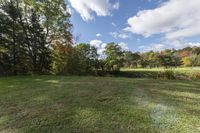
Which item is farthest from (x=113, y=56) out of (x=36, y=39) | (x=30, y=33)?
(x=30, y=33)

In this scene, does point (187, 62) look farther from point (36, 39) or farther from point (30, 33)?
point (30, 33)

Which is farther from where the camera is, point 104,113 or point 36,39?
point 36,39

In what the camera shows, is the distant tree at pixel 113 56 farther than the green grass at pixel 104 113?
Yes

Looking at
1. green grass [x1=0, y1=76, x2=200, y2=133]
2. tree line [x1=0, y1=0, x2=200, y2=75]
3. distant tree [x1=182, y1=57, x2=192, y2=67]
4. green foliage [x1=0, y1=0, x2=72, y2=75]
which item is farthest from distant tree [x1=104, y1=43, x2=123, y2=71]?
distant tree [x1=182, y1=57, x2=192, y2=67]

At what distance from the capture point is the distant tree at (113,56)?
31.3 m

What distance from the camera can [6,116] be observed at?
12.5 feet

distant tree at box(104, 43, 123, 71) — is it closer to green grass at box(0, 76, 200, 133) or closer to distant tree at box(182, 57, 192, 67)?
green grass at box(0, 76, 200, 133)

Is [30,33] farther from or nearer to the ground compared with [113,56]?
farther from the ground

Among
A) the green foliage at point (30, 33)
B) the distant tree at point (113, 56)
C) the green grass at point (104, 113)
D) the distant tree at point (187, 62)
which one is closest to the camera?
the green grass at point (104, 113)

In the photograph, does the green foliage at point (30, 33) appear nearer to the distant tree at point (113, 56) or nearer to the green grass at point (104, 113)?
the green grass at point (104, 113)

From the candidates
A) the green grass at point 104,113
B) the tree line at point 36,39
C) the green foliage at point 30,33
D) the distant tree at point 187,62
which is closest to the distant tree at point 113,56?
the tree line at point 36,39

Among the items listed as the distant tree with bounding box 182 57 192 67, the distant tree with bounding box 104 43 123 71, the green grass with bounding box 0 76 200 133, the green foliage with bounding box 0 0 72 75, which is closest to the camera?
the green grass with bounding box 0 76 200 133

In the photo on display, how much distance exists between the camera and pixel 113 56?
33406mm

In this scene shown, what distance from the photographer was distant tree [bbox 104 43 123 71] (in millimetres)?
31261
